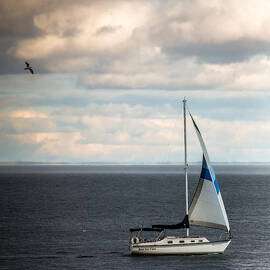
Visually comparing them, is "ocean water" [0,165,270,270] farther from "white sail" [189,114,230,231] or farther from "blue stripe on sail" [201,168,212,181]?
"blue stripe on sail" [201,168,212,181]

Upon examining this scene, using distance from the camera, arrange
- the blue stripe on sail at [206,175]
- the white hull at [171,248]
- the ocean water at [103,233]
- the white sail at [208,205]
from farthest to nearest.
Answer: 1. the blue stripe on sail at [206,175]
2. the white sail at [208,205]
3. the white hull at [171,248]
4. the ocean water at [103,233]

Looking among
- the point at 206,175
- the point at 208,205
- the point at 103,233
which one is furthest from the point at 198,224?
the point at 103,233

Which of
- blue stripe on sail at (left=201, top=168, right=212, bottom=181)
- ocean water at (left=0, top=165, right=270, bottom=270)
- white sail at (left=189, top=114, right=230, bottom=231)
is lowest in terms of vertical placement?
ocean water at (left=0, top=165, right=270, bottom=270)

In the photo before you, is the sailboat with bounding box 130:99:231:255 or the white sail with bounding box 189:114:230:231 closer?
the sailboat with bounding box 130:99:231:255

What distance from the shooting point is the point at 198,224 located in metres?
83.7

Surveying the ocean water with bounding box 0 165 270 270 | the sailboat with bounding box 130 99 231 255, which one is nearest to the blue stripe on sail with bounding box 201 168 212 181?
the sailboat with bounding box 130 99 231 255

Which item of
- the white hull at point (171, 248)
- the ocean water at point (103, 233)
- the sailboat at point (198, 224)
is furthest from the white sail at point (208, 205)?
the ocean water at point (103, 233)

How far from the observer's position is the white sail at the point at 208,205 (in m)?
83.2

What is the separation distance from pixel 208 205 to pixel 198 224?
2.73 m

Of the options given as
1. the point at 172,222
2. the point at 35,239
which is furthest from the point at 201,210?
the point at 172,222

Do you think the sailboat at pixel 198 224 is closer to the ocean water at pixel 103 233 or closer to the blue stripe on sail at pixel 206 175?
the blue stripe on sail at pixel 206 175

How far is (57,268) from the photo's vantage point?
253 ft

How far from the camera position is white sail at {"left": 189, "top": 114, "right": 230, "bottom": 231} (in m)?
83.2

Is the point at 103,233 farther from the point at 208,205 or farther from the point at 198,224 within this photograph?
the point at 208,205
